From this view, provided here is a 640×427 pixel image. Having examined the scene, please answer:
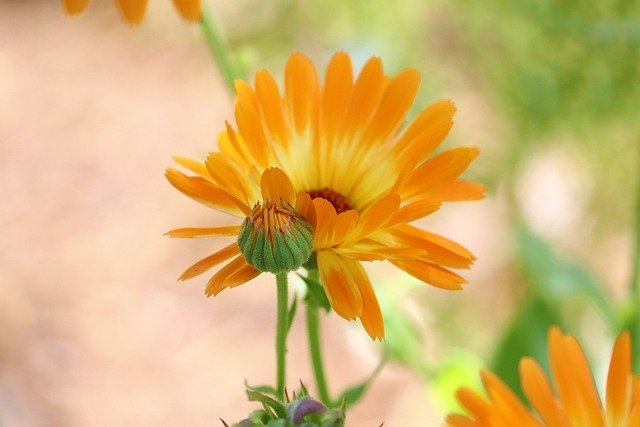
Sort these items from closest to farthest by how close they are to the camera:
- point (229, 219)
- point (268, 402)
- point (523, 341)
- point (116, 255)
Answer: point (268, 402) < point (523, 341) < point (229, 219) < point (116, 255)

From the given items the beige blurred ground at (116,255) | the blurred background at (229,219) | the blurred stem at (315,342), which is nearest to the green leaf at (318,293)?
the blurred stem at (315,342)

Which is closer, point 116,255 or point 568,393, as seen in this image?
point 568,393

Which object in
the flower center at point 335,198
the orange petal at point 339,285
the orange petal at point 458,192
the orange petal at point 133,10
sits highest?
the orange petal at point 133,10

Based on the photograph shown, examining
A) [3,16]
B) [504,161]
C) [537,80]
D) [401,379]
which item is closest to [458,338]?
[401,379]

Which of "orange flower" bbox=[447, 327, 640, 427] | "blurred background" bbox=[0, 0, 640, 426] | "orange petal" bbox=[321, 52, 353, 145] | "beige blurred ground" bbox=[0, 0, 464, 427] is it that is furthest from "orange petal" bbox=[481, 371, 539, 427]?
"beige blurred ground" bbox=[0, 0, 464, 427]

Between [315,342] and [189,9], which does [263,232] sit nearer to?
[315,342]

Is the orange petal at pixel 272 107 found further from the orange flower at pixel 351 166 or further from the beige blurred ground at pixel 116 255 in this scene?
the beige blurred ground at pixel 116 255

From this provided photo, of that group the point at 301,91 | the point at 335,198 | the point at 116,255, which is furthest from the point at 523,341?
the point at 116,255
